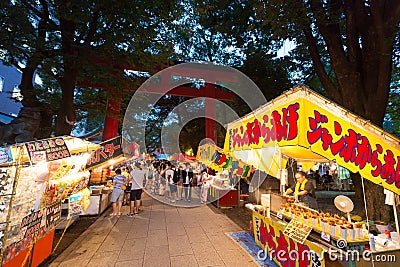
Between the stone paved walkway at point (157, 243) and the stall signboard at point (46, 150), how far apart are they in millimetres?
2537

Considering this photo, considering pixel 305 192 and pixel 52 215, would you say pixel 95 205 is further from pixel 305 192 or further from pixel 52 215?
pixel 305 192

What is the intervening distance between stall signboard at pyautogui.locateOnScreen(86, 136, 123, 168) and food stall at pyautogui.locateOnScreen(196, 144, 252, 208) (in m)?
4.07

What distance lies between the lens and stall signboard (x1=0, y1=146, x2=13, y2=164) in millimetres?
2846

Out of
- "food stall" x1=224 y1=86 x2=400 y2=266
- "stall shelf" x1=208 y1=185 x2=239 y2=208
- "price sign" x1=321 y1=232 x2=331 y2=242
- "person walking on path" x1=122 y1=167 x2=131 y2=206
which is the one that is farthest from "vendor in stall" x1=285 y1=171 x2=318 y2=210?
"person walking on path" x1=122 y1=167 x2=131 y2=206

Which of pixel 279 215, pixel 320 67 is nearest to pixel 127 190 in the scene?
pixel 279 215

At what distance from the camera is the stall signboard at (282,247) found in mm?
3148

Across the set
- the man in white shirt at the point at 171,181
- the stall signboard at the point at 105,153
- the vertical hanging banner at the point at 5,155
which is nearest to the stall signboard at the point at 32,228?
the vertical hanging banner at the point at 5,155

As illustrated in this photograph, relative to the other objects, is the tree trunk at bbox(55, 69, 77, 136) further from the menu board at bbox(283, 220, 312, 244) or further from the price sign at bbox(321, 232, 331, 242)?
the price sign at bbox(321, 232, 331, 242)

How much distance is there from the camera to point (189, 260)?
4.39 metres

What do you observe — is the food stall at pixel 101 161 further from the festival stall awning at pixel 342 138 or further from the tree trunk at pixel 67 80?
the festival stall awning at pixel 342 138

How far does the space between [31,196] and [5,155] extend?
4.03 feet

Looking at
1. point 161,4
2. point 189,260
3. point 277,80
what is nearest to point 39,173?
point 189,260

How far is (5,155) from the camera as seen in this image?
9.48ft

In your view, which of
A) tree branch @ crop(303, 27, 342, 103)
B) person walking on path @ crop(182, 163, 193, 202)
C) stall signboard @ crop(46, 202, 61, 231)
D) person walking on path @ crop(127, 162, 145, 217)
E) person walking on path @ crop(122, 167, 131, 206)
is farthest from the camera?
person walking on path @ crop(182, 163, 193, 202)
